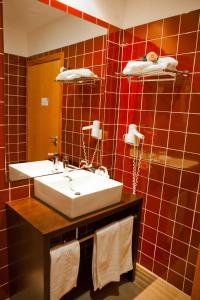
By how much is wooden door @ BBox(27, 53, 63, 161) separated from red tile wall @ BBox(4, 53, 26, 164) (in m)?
0.05

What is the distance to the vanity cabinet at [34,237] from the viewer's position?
126 cm

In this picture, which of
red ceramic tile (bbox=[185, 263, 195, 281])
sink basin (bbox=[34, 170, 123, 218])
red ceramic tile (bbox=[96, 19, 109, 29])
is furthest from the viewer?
red ceramic tile (bbox=[96, 19, 109, 29])

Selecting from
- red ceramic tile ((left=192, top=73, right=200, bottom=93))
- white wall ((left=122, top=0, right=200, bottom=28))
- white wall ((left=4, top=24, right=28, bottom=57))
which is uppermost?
white wall ((left=122, top=0, right=200, bottom=28))

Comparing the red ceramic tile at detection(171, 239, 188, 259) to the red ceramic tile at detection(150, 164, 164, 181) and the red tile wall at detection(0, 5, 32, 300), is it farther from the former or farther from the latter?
the red tile wall at detection(0, 5, 32, 300)

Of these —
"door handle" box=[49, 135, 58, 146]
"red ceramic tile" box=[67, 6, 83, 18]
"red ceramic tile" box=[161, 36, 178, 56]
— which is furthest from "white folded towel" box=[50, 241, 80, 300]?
"red ceramic tile" box=[67, 6, 83, 18]

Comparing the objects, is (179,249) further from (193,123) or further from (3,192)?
(3,192)

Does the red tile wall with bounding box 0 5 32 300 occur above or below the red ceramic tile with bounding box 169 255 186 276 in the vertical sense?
above

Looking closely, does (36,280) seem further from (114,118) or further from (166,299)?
(114,118)

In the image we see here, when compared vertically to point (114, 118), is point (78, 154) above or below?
below

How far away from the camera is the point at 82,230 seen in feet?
6.81

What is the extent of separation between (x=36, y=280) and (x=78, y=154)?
39.7 inches

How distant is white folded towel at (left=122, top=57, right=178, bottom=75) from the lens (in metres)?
1.52

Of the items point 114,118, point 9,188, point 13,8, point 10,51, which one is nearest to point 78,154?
point 114,118

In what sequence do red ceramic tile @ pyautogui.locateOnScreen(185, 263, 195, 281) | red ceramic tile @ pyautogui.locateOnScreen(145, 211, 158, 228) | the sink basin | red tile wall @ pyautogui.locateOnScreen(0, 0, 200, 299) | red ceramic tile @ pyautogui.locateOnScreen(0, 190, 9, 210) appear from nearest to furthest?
the sink basin, red ceramic tile @ pyautogui.locateOnScreen(0, 190, 9, 210), red tile wall @ pyautogui.locateOnScreen(0, 0, 200, 299), red ceramic tile @ pyautogui.locateOnScreen(185, 263, 195, 281), red ceramic tile @ pyautogui.locateOnScreen(145, 211, 158, 228)
